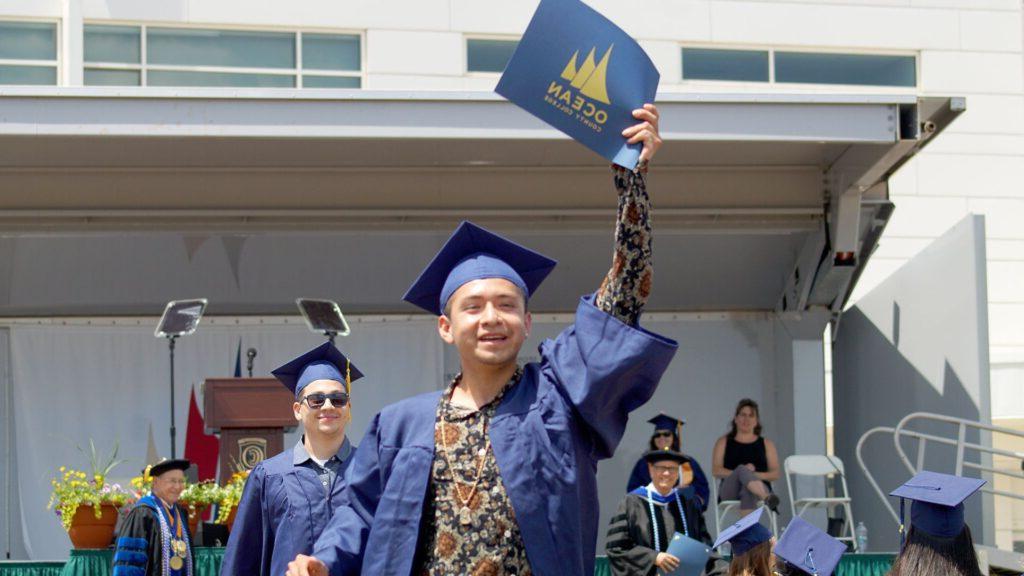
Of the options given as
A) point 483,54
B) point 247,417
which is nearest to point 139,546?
point 247,417

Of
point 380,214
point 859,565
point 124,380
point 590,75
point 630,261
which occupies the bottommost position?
point 859,565

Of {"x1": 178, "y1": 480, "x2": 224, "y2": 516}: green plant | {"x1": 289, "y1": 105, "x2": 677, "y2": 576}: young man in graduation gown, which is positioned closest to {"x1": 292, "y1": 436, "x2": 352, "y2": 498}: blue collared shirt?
{"x1": 289, "y1": 105, "x2": 677, "y2": 576}: young man in graduation gown

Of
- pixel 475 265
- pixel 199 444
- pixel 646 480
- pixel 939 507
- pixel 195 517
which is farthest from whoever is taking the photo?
pixel 199 444

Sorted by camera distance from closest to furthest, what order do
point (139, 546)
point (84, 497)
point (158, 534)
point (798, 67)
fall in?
point (139, 546) → point (158, 534) → point (84, 497) → point (798, 67)

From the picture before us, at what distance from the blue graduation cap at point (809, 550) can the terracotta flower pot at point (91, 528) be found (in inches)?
192

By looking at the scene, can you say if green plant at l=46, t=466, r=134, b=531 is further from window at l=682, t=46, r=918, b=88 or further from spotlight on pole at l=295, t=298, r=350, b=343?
window at l=682, t=46, r=918, b=88

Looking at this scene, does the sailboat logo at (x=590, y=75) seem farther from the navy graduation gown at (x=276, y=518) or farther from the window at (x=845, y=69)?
the window at (x=845, y=69)

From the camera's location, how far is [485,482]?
315 centimetres

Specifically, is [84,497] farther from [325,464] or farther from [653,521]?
[325,464]

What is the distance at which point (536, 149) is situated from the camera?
1106cm

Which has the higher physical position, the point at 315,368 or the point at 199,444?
the point at 315,368

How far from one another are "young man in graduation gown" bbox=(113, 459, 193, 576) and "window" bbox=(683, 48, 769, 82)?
9.45 m

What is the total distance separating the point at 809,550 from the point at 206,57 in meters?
10.6

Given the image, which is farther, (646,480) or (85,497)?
(646,480)
